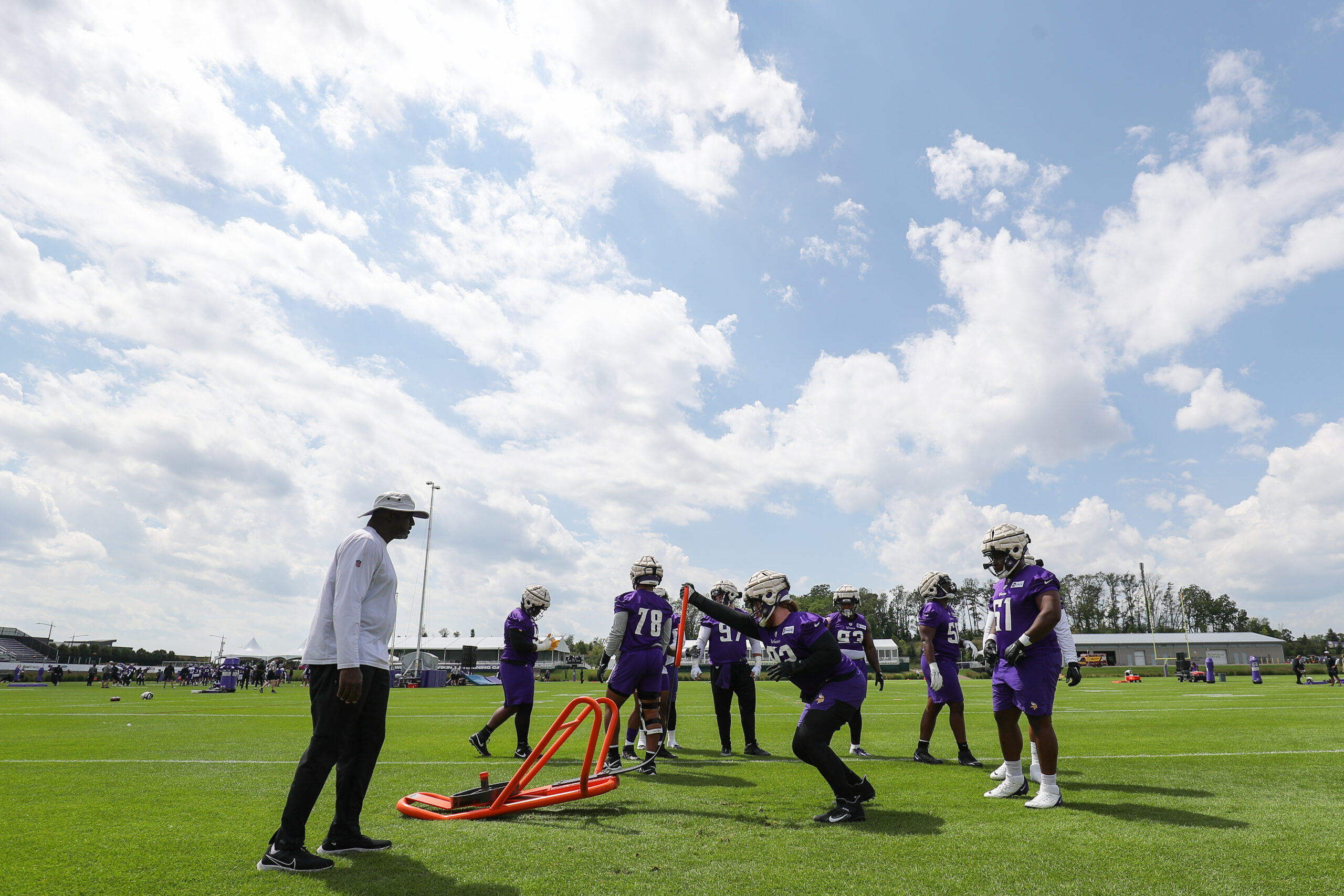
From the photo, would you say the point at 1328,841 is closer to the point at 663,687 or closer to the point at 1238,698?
the point at 663,687

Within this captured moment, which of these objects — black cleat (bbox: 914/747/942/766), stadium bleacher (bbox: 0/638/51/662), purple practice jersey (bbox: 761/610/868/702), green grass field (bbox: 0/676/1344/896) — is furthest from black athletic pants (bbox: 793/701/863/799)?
stadium bleacher (bbox: 0/638/51/662)

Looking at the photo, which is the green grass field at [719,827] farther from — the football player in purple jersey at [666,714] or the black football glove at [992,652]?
the black football glove at [992,652]

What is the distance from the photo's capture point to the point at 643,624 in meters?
9.23

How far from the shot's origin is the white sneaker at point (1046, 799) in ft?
21.7

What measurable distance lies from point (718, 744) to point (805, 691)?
633 centimetres

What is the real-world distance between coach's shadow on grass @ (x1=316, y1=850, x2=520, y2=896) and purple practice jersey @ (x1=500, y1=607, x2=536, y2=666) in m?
5.65

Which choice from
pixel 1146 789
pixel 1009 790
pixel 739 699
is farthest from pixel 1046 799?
pixel 739 699

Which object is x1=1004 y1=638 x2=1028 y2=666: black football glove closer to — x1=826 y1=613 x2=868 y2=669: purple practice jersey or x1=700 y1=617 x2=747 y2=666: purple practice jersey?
x1=826 y1=613 x2=868 y2=669: purple practice jersey

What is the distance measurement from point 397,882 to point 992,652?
6.06 metres

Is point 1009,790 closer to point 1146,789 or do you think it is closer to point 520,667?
point 1146,789

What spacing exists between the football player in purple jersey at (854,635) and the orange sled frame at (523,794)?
478 cm

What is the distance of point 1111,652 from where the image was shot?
9994cm

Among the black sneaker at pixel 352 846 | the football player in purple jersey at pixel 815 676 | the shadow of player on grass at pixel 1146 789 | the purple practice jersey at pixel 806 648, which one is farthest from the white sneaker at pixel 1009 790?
the black sneaker at pixel 352 846

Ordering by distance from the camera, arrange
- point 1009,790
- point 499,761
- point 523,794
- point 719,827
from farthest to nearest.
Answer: point 499,761 → point 1009,790 → point 523,794 → point 719,827
